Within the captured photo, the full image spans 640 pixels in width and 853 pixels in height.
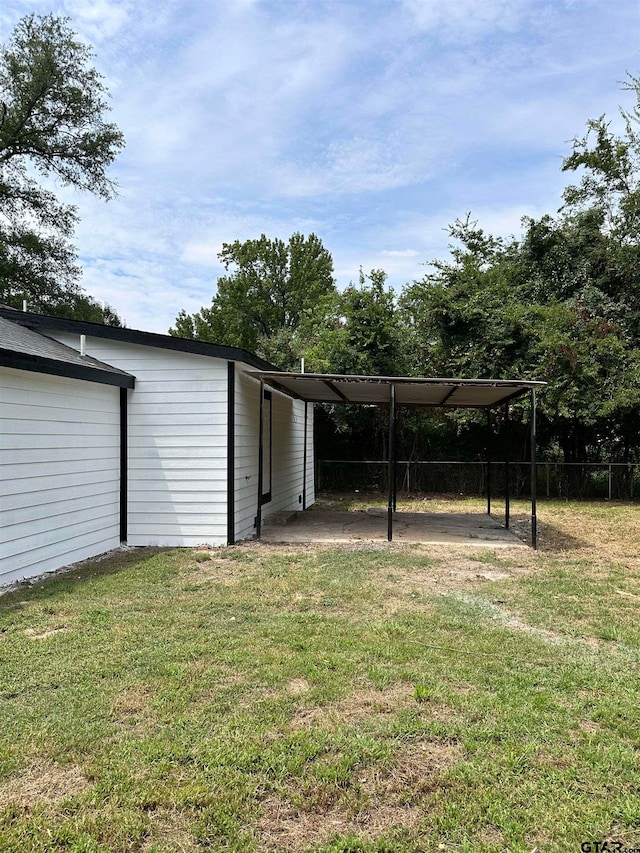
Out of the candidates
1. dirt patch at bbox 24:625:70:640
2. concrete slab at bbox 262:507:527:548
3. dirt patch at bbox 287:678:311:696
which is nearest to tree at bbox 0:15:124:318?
concrete slab at bbox 262:507:527:548

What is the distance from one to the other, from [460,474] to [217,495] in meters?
8.50

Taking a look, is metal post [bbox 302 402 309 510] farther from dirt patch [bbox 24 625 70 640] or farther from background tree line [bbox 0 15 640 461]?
dirt patch [bbox 24 625 70 640]

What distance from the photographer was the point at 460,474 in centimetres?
1353

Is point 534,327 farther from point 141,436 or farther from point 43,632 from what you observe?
point 43,632

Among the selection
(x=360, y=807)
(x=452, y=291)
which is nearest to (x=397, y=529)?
(x=360, y=807)

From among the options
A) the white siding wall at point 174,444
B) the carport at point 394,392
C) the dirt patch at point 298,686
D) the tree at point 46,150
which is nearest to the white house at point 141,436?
the white siding wall at point 174,444

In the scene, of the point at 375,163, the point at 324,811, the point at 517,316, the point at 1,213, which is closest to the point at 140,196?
the point at 1,213

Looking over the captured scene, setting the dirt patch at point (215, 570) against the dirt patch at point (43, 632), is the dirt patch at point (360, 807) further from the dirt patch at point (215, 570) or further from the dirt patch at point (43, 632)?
the dirt patch at point (215, 570)

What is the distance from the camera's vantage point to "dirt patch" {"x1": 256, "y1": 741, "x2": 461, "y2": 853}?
180cm

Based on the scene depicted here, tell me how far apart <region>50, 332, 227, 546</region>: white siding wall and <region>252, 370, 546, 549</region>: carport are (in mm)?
680

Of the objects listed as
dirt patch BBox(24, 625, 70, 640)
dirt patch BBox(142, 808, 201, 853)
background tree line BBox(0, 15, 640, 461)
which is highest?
background tree line BBox(0, 15, 640, 461)

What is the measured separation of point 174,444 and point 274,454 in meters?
2.90

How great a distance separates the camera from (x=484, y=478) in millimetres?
13375

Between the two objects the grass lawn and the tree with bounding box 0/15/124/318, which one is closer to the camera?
the grass lawn
